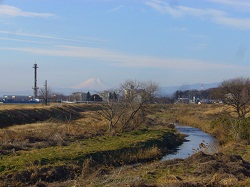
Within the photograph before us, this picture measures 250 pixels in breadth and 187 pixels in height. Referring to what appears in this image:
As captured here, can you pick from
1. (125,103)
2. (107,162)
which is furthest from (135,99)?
(107,162)

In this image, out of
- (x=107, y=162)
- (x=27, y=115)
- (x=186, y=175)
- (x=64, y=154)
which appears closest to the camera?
(x=186, y=175)

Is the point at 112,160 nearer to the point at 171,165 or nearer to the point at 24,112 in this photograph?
the point at 171,165

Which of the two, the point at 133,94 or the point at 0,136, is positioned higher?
the point at 133,94

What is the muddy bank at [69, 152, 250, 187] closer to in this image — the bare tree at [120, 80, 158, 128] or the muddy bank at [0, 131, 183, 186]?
the muddy bank at [0, 131, 183, 186]

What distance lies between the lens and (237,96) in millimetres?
51312

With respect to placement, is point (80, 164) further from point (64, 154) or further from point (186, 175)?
point (186, 175)

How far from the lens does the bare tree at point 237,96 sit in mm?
49812

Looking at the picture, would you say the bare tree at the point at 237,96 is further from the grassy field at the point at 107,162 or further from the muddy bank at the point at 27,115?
the muddy bank at the point at 27,115

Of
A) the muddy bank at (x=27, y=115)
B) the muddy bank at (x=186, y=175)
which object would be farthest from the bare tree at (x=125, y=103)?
the muddy bank at (x=186, y=175)

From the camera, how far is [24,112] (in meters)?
50.8

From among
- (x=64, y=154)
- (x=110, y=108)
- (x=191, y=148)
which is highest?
(x=110, y=108)

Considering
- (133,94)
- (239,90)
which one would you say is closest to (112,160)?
(133,94)

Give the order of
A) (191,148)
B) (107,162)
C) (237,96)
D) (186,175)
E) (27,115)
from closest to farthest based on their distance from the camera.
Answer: (186,175)
(107,162)
(191,148)
(27,115)
(237,96)

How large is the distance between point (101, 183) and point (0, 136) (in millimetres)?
16076
